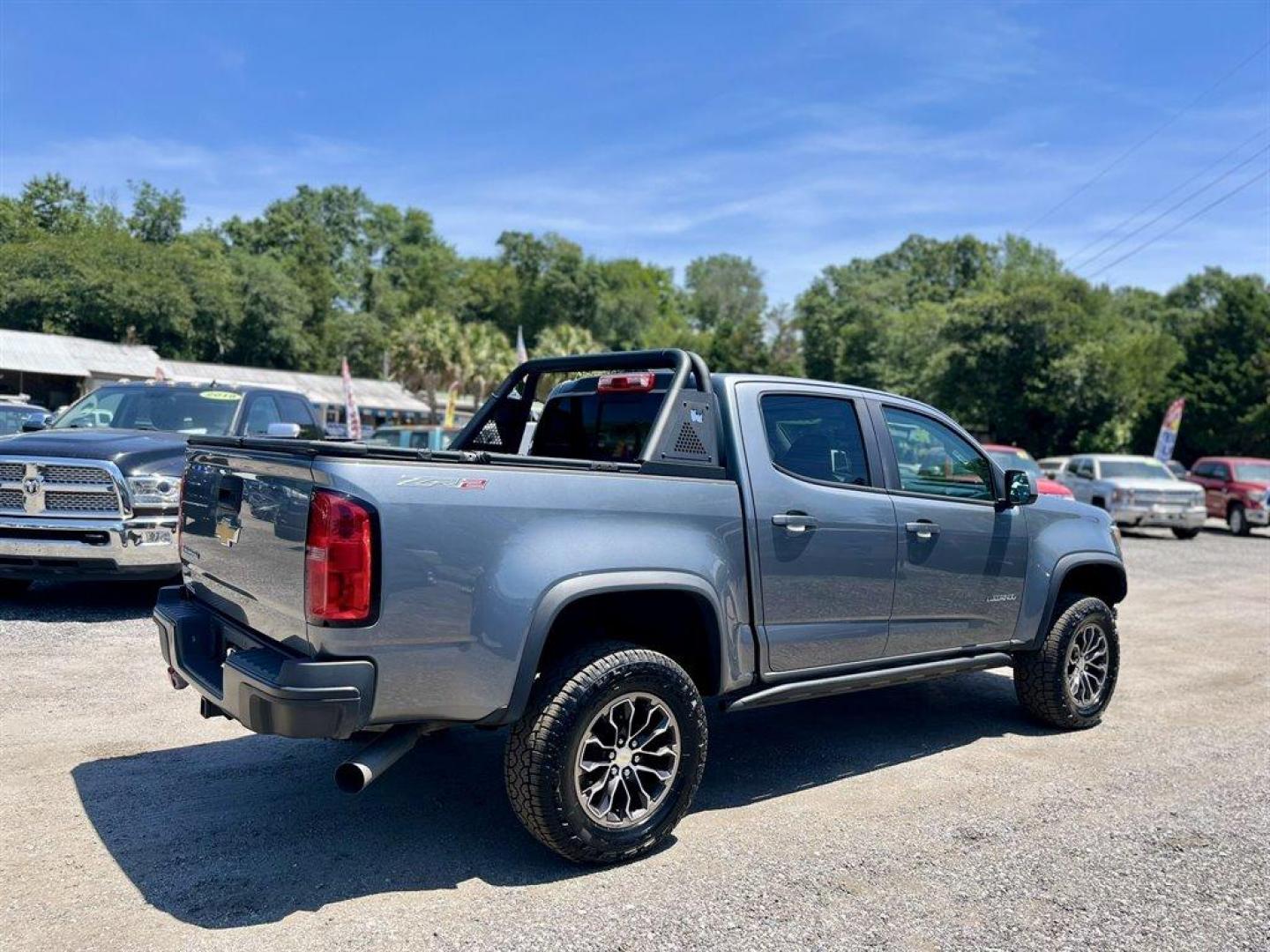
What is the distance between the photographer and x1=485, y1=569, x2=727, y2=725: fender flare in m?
3.49

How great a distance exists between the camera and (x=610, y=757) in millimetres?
3750

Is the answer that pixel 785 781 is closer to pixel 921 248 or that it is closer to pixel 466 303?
pixel 466 303

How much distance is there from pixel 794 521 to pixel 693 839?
1433 mm

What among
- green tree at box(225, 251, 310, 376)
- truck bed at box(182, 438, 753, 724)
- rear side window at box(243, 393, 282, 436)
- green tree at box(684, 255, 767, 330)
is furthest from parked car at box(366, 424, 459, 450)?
green tree at box(684, 255, 767, 330)

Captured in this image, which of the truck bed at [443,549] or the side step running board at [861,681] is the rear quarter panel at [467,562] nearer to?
the truck bed at [443,549]

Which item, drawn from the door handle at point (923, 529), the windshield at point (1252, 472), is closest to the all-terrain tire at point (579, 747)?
the door handle at point (923, 529)

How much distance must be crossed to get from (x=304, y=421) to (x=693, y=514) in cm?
724

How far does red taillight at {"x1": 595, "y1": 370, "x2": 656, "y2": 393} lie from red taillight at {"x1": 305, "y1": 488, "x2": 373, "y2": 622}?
1.80 meters

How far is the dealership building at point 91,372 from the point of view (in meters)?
40.3

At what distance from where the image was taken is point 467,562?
3363mm

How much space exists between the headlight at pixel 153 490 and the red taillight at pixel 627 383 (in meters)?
4.23

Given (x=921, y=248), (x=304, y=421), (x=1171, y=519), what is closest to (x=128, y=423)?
(x=304, y=421)

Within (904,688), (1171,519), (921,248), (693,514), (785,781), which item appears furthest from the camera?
(921,248)

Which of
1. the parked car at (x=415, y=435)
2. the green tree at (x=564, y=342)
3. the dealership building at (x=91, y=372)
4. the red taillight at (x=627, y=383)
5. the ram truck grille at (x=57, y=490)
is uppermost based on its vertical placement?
the green tree at (x=564, y=342)
